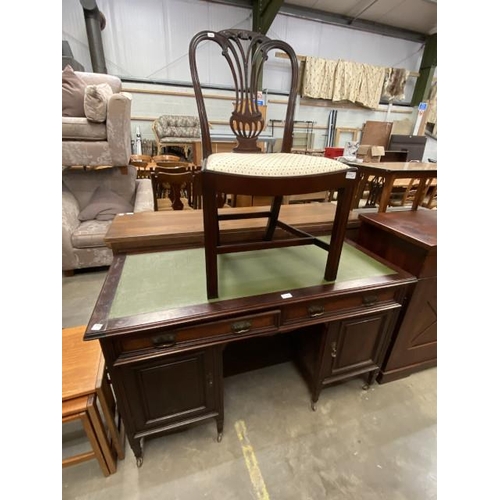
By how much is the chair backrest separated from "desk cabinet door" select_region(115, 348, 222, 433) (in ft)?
2.53

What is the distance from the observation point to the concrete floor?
0.94m

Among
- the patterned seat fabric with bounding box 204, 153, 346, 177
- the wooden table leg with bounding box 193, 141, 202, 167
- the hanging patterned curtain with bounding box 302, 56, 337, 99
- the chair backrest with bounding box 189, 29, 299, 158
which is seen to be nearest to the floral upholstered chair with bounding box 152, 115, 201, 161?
the wooden table leg with bounding box 193, 141, 202, 167

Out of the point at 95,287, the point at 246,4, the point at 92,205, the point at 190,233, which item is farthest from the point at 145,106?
the point at 190,233

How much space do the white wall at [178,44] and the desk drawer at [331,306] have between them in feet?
16.1

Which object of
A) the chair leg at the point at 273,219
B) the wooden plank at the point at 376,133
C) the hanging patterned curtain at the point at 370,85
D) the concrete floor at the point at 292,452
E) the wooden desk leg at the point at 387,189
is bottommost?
the concrete floor at the point at 292,452

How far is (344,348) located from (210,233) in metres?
0.78

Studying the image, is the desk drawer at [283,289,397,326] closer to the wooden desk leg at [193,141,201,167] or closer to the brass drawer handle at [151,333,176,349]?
the brass drawer handle at [151,333,176,349]

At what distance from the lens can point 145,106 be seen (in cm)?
461

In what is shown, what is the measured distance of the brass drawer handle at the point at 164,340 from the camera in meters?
0.78

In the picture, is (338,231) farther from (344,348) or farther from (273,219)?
(344,348)

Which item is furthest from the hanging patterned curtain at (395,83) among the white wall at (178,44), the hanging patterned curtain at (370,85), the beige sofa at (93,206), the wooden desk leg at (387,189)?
the beige sofa at (93,206)

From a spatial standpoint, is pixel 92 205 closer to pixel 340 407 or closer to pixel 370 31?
pixel 340 407

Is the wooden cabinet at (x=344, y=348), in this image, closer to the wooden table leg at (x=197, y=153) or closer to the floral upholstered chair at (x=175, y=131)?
the wooden table leg at (x=197, y=153)

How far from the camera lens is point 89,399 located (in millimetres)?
821
